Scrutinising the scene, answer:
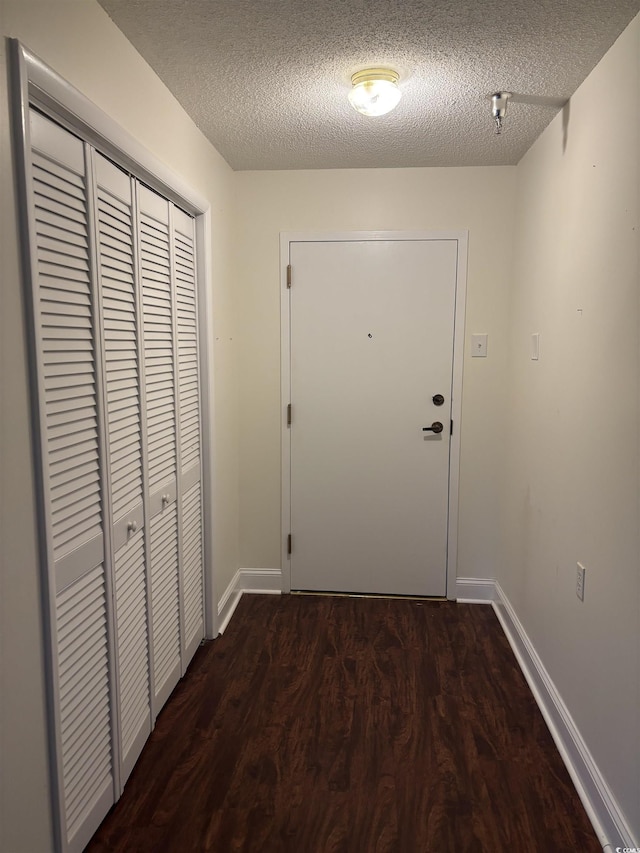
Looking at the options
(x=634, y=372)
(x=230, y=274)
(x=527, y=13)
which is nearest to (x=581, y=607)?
(x=634, y=372)

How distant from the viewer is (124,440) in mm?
1753

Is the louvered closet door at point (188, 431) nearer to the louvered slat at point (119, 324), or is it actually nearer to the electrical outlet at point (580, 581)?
the louvered slat at point (119, 324)

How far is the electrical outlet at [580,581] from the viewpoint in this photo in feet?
6.13

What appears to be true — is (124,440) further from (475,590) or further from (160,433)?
(475,590)

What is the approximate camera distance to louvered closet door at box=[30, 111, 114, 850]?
4.26 ft

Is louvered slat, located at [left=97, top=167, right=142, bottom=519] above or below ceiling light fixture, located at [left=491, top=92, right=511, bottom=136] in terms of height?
below

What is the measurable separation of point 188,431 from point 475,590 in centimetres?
182

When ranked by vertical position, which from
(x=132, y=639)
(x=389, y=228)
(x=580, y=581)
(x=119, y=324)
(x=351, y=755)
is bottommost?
(x=351, y=755)

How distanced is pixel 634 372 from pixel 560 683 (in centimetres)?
120

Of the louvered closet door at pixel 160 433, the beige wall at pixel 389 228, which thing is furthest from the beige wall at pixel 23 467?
the beige wall at pixel 389 228

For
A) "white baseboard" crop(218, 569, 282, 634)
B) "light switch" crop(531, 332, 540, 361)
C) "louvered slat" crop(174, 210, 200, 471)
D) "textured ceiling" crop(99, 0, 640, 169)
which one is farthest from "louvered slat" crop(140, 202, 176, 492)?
"light switch" crop(531, 332, 540, 361)

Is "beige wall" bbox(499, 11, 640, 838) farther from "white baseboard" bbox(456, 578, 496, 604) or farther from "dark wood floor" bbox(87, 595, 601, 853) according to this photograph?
"white baseboard" bbox(456, 578, 496, 604)

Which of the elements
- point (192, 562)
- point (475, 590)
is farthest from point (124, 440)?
A: point (475, 590)

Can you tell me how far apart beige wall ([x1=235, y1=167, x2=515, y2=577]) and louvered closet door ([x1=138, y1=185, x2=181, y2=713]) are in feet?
3.19
